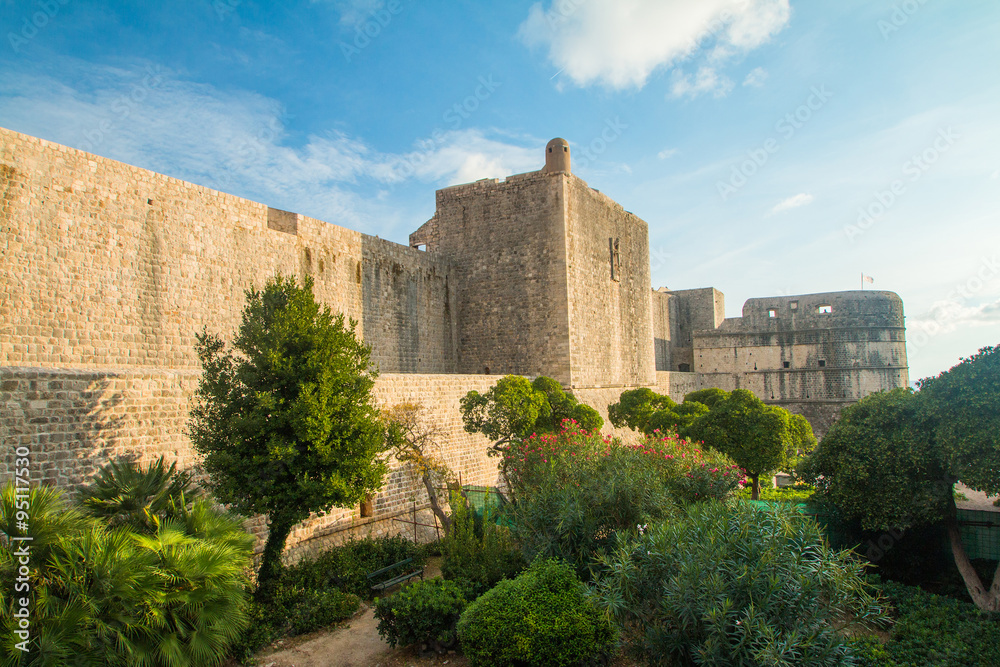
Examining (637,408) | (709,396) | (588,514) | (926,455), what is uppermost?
(709,396)

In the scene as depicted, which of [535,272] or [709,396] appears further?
[709,396]

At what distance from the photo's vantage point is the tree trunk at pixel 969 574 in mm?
7852

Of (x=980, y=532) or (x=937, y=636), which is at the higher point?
(x=980, y=532)

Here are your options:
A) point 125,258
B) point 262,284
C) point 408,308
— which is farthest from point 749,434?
point 125,258

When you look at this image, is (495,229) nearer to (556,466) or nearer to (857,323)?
(556,466)

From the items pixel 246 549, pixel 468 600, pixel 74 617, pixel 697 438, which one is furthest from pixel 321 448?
pixel 697 438

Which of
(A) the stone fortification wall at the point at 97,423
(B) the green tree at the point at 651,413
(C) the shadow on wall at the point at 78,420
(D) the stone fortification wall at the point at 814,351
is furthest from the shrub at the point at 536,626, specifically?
(D) the stone fortification wall at the point at 814,351

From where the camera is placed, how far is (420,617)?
261 inches

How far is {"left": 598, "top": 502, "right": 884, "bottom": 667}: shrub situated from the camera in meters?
4.69

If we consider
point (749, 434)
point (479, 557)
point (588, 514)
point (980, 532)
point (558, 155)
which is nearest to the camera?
point (588, 514)

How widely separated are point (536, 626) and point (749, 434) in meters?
10.3

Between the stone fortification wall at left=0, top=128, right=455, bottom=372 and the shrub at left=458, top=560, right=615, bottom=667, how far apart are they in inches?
290

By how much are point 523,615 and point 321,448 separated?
3200 millimetres

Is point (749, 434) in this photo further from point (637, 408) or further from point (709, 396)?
point (709, 396)
